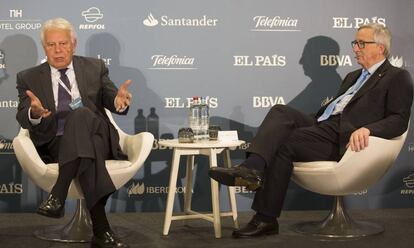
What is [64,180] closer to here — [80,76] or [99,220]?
[99,220]

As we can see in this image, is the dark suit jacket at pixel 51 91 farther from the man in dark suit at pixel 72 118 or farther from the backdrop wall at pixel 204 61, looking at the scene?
the backdrop wall at pixel 204 61

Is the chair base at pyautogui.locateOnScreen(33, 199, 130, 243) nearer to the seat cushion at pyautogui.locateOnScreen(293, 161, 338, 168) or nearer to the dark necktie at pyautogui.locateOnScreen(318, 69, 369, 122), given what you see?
the seat cushion at pyautogui.locateOnScreen(293, 161, 338, 168)

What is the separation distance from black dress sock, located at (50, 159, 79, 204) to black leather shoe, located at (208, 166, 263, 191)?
0.78m

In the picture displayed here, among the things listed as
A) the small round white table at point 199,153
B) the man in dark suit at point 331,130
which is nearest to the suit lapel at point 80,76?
the small round white table at point 199,153

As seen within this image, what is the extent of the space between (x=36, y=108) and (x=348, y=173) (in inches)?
71.6

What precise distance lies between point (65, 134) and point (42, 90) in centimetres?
54

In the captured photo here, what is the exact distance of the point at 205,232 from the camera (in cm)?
424

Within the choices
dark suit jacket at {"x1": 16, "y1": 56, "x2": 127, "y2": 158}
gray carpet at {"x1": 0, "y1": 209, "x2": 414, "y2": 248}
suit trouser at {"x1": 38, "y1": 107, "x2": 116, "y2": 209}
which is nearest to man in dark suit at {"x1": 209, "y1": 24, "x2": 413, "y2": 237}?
gray carpet at {"x1": 0, "y1": 209, "x2": 414, "y2": 248}

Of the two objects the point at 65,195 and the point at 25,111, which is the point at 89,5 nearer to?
the point at 25,111

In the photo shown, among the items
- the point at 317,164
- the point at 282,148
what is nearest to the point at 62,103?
the point at 282,148

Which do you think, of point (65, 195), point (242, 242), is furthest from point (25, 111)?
point (242, 242)

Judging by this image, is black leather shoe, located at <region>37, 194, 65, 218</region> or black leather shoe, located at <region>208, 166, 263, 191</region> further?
black leather shoe, located at <region>208, 166, 263, 191</region>

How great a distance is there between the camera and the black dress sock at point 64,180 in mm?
3609

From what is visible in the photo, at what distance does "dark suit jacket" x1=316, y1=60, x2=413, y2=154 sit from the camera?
394 centimetres
